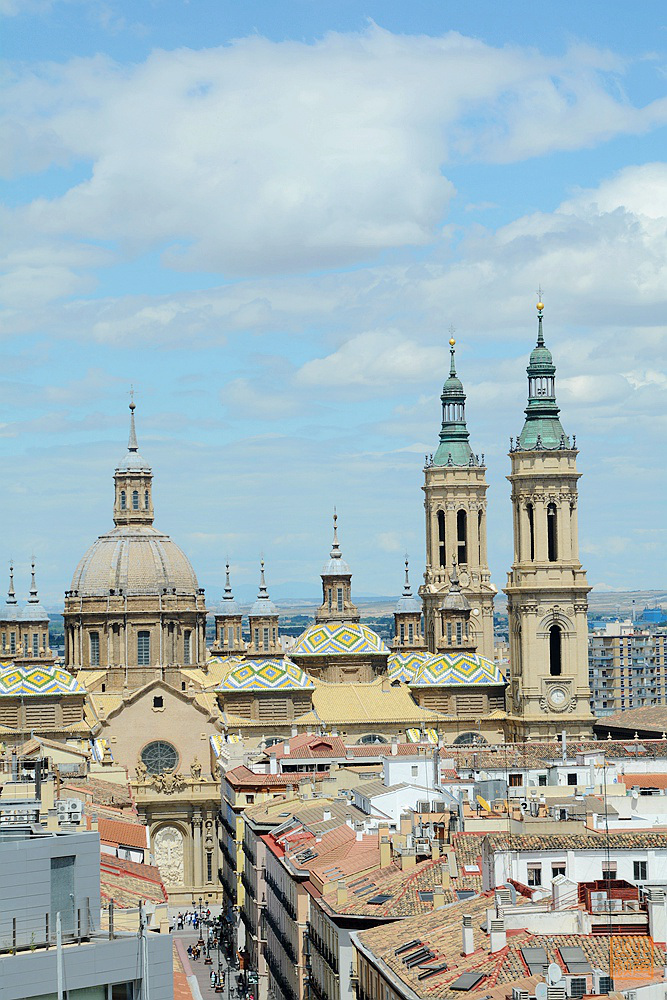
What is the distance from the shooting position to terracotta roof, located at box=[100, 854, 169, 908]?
126 ft

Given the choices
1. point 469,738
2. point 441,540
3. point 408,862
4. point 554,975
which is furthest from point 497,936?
point 441,540

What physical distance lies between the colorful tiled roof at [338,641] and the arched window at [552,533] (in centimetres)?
1066

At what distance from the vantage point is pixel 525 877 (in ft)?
152

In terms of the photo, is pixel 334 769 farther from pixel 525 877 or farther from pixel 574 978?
pixel 574 978

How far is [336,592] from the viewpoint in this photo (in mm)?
118188

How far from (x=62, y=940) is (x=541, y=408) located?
8403 centimetres

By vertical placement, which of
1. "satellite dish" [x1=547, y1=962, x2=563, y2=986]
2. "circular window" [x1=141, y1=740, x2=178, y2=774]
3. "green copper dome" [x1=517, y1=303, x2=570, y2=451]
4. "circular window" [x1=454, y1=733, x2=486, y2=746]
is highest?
"green copper dome" [x1=517, y1=303, x2=570, y2=451]

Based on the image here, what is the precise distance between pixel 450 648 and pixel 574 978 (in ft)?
254

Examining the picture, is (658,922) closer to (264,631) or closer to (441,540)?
(264,631)

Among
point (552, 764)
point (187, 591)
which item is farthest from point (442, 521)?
point (552, 764)

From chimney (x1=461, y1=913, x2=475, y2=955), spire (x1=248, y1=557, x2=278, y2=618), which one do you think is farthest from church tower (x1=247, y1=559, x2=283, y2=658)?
chimney (x1=461, y1=913, x2=475, y2=955)

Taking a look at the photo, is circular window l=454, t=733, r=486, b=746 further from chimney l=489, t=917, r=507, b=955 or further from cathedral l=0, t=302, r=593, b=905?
chimney l=489, t=917, r=507, b=955

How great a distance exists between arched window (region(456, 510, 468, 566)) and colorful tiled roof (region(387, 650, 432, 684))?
35.2ft

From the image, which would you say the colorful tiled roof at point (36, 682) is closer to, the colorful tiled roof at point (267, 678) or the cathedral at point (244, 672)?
the cathedral at point (244, 672)
